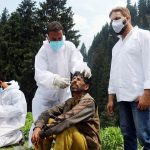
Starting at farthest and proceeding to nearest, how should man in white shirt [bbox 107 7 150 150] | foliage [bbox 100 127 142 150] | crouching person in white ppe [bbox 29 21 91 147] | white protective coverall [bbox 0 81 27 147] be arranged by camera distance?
white protective coverall [bbox 0 81 27 147] → foliage [bbox 100 127 142 150] → crouching person in white ppe [bbox 29 21 91 147] → man in white shirt [bbox 107 7 150 150]

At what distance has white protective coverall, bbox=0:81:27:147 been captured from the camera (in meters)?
8.49

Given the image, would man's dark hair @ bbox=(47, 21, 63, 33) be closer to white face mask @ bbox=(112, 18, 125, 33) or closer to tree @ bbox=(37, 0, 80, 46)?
white face mask @ bbox=(112, 18, 125, 33)

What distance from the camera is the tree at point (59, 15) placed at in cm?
4547

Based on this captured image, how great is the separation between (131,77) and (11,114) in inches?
155

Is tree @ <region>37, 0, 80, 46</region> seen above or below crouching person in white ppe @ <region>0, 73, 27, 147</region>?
above

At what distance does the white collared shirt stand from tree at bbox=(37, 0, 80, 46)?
39583 millimetres

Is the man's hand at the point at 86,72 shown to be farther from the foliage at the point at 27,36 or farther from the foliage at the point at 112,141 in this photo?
the foliage at the point at 27,36

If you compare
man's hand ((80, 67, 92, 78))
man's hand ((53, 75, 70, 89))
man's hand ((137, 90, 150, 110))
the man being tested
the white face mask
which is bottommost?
the man being tested

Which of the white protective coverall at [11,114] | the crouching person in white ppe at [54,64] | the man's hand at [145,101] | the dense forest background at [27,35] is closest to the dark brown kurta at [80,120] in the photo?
the man's hand at [145,101]

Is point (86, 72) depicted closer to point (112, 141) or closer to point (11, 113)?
point (112, 141)

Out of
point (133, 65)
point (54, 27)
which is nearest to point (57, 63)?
point (54, 27)

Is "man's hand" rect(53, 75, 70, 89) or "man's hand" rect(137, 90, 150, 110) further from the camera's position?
"man's hand" rect(53, 75, 70, 89)

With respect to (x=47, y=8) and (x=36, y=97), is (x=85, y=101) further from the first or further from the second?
(x=47, y=8)

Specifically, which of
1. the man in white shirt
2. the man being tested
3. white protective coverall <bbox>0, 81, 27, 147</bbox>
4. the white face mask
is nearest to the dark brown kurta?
the man being tested
